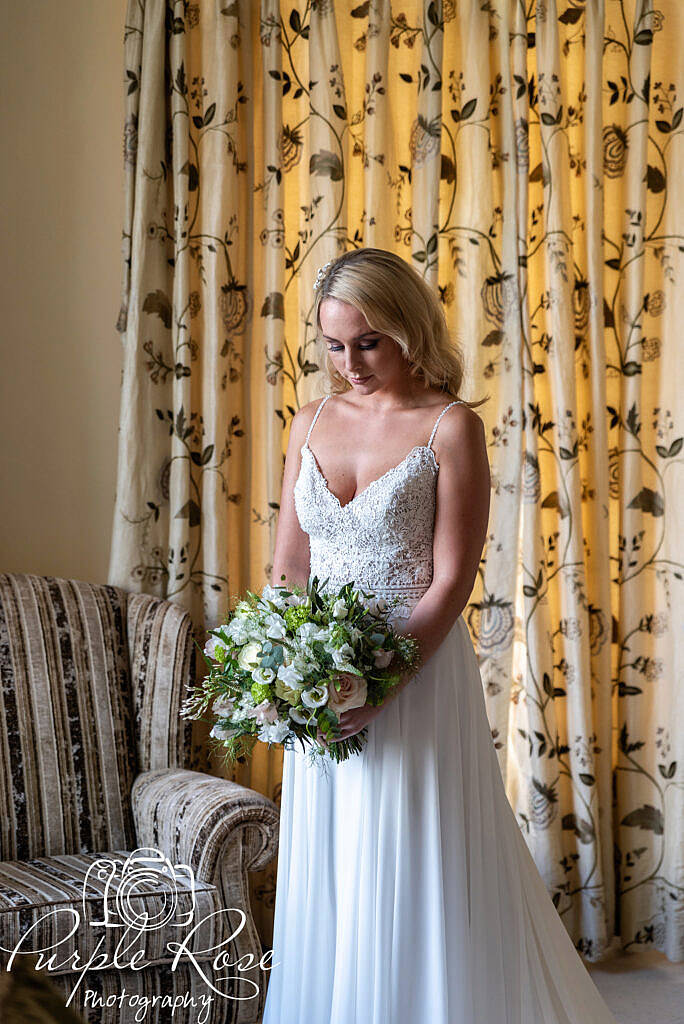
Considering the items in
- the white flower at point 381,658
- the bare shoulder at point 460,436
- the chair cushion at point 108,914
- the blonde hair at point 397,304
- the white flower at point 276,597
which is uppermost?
the blonde hair at point 397,304

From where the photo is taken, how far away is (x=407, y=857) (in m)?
1.89

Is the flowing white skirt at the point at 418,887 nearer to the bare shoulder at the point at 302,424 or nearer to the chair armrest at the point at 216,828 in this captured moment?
the chair armrest at the point at 216,828

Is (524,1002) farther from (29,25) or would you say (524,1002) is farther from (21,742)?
(29,25)

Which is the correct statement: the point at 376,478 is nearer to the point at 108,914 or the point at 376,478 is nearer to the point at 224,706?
the point at 224,706

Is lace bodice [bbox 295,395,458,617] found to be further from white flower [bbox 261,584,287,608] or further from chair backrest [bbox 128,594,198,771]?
chair backrest [bbox 128,594,198,771]

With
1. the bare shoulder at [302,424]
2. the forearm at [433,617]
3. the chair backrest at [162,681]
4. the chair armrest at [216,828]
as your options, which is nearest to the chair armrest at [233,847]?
the chair armrest at [216,828]

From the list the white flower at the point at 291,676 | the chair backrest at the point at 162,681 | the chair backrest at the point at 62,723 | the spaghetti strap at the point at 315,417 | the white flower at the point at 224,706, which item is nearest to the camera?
the white flower at the point at 291,676

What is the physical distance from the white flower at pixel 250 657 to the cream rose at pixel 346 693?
14 cm

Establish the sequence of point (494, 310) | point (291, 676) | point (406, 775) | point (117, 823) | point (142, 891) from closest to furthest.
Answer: point (291, 676) → point (406, 775) → point (142, 891) → point (117, 823) → point (494, 310)

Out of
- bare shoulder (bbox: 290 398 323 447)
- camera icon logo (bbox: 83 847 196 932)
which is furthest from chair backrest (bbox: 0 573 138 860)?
bare shoulder (bbox: 290 398 323 447)

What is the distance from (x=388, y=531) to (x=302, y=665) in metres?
0.39

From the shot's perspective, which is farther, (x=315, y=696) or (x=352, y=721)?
(x=352, y=721)

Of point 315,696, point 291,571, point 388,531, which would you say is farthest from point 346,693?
point 291,571

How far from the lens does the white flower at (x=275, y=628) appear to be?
1758 mm
